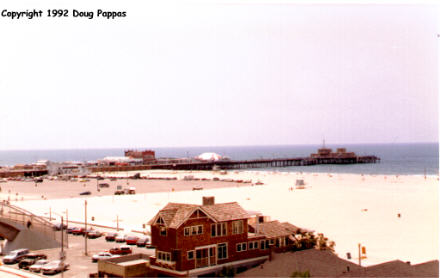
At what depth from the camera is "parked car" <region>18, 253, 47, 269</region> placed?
1137 inches

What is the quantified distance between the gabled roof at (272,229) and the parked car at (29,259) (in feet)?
42.0

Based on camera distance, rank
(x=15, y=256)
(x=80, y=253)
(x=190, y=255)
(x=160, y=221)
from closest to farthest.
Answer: (x=190, y=255) → (x=160, y=221) → (x=15, y=256) → (x=80, y=253)

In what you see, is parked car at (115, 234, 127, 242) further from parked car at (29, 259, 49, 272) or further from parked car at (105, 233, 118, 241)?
parked car at (29, 259, 49, 272)

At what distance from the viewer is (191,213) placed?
24.3 m

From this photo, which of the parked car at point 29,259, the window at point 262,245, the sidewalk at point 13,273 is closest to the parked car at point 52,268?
the sidewalk at point 13,273

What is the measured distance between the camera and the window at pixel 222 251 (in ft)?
83.1

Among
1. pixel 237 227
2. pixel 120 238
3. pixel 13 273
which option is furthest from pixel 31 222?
pixel 237 227

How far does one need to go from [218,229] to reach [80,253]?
39.7ft

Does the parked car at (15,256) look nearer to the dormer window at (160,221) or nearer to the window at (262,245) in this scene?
the dormer window at (160,221)

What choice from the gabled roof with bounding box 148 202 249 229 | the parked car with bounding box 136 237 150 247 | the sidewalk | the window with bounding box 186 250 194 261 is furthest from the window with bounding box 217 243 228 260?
the parked car with bounding box 136 237 150 247

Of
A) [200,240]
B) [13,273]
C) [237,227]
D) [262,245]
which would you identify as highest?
[237,227]

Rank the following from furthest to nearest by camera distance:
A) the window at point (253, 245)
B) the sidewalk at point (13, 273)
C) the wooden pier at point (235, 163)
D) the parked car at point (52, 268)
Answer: the wooden pier at point (235, 163)
the parked car at point (52, 268)
the window at point (253, 245)
the sidewalk at point (13, 273)

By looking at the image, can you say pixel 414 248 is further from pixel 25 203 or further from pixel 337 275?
pixel 25 203

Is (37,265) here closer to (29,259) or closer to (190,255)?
(29,259)
